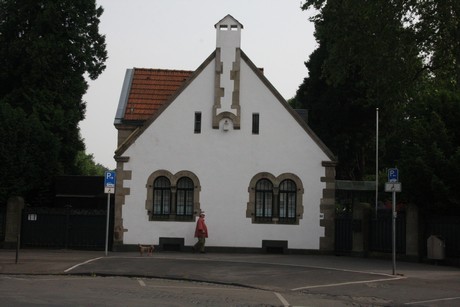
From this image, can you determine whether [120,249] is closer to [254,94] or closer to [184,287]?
[254,94]

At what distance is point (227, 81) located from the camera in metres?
28.4

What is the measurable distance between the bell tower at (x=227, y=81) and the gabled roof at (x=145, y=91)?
330 centimetres

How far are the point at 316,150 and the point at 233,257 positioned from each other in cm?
604

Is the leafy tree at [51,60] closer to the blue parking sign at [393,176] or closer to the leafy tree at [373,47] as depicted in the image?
the leafy tree at [373,47]

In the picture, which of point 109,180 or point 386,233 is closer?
point 109,180

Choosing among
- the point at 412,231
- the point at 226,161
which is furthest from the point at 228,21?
the point at 412,231

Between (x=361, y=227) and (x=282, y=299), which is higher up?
(x=361, y=227)

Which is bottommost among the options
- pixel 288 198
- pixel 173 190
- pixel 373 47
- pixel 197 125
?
pixel 288 198

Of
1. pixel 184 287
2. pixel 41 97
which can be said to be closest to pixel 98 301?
pixel 184 287

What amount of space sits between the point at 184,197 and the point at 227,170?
2109mm

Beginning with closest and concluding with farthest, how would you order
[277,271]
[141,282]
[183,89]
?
[141,282] < [277,271] < [183,89]

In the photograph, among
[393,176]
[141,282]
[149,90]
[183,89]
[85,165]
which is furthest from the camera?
[85,165]

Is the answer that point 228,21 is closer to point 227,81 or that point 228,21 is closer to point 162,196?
point 227,81

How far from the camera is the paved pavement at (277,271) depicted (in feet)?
54.5
